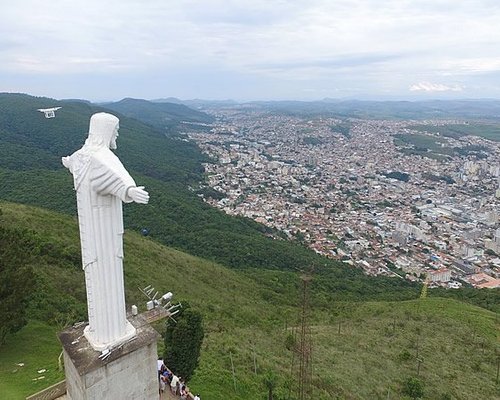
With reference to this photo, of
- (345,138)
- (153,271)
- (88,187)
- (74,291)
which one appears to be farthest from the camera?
(345,138)

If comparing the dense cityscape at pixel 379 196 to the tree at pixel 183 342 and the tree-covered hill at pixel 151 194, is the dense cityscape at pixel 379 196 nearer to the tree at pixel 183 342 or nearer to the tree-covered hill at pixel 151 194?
the tree-covered hill at pixel 151 194

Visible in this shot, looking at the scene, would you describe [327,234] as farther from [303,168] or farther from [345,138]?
[345,138]

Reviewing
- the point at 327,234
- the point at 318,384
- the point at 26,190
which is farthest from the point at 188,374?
the point at 327,234

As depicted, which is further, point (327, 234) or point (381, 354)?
point (327, 234)

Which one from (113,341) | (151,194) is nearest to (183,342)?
(113,341)

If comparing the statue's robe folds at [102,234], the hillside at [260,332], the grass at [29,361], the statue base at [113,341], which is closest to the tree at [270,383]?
the hillside at [260,332]

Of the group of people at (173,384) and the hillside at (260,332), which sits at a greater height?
the group of people at (173,384)
